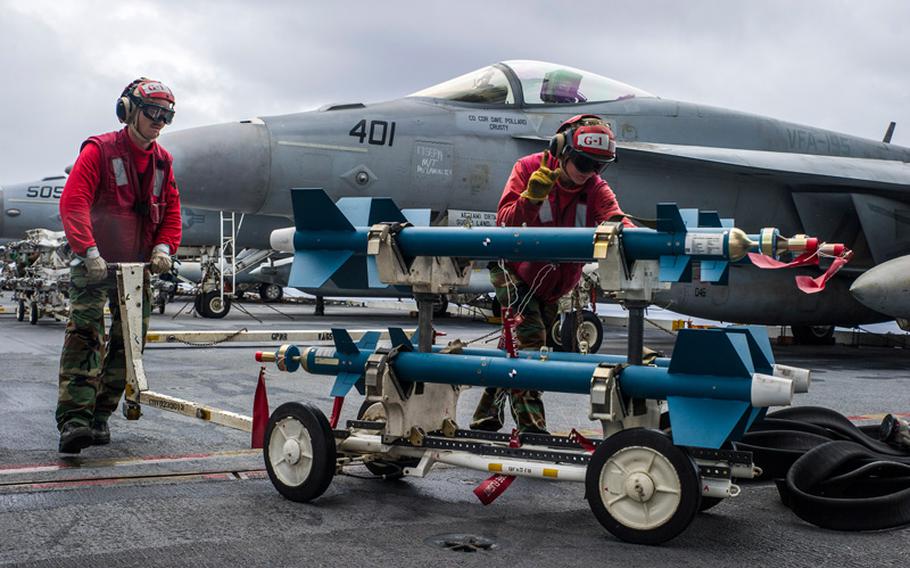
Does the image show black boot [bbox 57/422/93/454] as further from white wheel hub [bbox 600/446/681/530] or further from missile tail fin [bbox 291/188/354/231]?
white wheel hub [bbox 600/446/681/530]

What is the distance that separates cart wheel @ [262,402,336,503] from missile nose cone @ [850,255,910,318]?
277 inches

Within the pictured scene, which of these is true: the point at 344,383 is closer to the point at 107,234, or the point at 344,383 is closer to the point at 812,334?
the point at 107,234

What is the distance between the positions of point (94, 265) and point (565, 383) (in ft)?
7.79

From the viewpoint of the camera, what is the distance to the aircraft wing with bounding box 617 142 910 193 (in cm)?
991

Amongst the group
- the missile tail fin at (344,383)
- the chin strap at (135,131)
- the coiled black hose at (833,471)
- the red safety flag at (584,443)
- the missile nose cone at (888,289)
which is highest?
the chin strap at (135,131)

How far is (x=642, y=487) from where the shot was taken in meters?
2.87

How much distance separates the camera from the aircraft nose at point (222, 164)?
27.4ft

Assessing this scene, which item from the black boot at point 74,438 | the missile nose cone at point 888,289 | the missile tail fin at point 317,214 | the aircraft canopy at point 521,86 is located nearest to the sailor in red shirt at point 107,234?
the black boot at point 74,438

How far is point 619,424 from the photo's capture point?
3232 millimetres

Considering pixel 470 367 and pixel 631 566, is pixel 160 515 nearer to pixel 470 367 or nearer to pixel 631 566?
pixel 470 367

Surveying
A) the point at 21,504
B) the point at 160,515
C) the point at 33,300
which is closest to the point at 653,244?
the point at 160,515

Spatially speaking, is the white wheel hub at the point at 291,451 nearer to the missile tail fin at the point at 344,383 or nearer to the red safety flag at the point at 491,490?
the missile tail fin at the point at 344,383

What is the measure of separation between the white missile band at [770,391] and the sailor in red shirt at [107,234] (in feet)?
9.71

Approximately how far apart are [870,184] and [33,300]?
1289 centimetres
